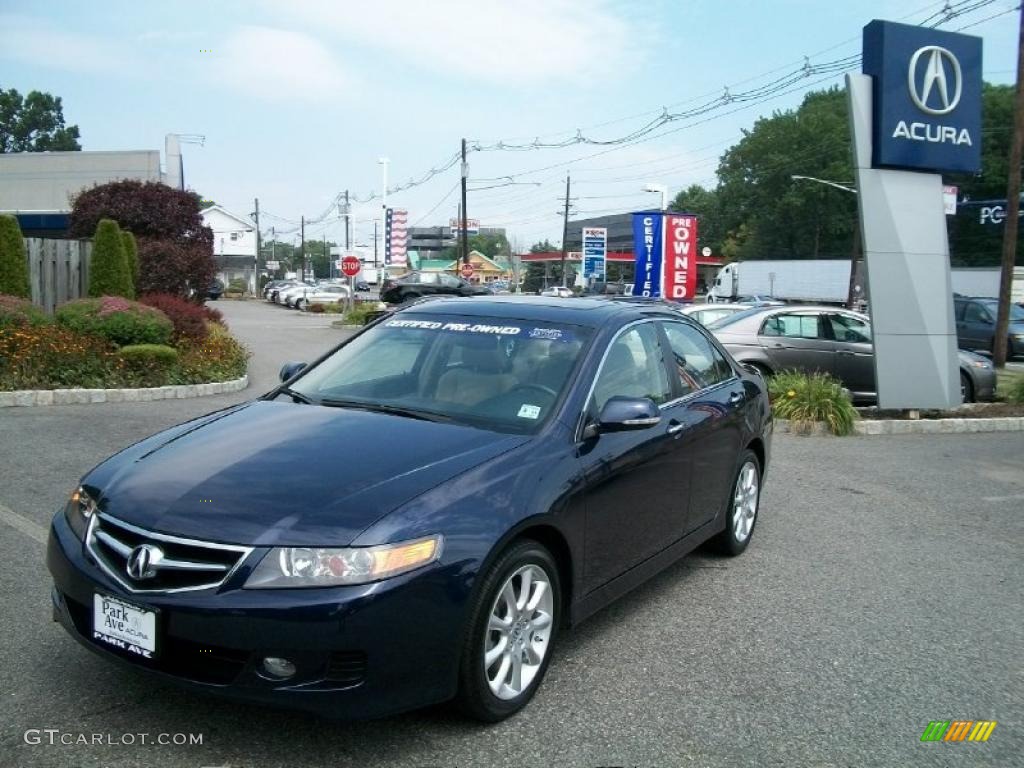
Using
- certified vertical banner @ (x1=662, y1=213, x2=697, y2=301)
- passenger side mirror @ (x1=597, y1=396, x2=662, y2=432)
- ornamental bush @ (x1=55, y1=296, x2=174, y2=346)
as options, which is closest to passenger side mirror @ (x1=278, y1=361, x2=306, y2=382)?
passenger side mirror @ (x1=597, y1=396, x2=662, y2=432)

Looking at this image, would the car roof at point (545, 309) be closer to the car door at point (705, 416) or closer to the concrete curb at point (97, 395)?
the car door at point (705, 416)

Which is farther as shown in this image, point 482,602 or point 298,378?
point 298,378

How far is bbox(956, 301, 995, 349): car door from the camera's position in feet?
72.6

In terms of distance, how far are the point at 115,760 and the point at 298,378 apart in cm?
225

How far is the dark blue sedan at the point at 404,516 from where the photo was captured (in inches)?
112

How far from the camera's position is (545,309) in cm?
476

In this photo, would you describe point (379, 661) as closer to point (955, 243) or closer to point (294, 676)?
point (294, 676)

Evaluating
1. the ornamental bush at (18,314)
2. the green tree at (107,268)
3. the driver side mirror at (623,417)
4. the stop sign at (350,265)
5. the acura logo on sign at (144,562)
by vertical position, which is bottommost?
the acura logo on sign at (144,562)

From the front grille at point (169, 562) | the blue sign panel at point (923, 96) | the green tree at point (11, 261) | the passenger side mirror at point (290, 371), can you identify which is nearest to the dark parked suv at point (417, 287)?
the green tree at point (11, 261)

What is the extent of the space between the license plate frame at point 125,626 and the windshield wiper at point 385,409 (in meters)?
1.43

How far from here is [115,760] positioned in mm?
2957

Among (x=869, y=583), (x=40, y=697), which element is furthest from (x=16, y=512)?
(x=869, y=583)

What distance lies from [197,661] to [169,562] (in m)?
0.34
